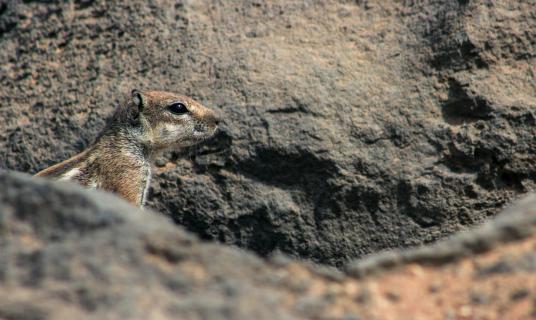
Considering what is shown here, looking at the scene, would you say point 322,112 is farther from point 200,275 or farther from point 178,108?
point 200,275

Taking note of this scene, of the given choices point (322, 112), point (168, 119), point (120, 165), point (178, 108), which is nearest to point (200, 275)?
point (322, 112)

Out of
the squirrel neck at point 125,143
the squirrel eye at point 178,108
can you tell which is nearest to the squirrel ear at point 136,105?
the squirrel neck at point 125,143

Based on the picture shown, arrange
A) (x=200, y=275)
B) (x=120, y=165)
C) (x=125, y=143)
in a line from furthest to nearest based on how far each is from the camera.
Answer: (x=125, y=143)
(x=120, y=165)
(x=200, y=275)

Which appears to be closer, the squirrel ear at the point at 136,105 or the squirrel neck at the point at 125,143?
the squirrel ear at the point at 136,105

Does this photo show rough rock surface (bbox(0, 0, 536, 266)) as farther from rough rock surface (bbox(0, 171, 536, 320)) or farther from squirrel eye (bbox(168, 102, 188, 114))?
rough rock surface (bbox(0, 171, 536, 320))

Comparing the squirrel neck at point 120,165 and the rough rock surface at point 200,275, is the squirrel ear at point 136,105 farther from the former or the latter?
the rough rock surface at point 200,275

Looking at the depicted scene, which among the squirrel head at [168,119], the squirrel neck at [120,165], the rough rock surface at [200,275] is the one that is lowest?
the squirrel neck at [120,165]

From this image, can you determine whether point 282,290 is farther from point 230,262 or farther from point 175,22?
point 175,22
